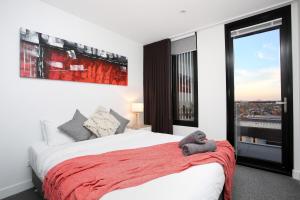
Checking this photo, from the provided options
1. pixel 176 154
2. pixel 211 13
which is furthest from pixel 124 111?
pixel 211 13

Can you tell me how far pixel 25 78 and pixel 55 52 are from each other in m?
0.61

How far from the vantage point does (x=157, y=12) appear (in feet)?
9.44

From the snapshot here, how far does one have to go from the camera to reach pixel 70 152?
1903mm

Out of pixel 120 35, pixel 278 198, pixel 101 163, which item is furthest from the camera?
pixel 120 35

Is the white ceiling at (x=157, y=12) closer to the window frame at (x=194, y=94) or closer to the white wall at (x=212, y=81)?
the white wall at (x=212, y=81)

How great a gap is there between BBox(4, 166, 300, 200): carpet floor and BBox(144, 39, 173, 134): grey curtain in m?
1.80

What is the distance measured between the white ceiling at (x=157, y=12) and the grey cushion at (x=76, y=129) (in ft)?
5.99

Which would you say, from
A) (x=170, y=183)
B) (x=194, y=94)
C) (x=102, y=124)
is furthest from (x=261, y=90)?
(x=102, y=124)

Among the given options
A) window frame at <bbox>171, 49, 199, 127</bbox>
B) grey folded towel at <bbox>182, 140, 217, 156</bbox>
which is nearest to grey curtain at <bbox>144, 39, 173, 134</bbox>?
window frame at <bbox>171, 49, 199, 127</bbox>

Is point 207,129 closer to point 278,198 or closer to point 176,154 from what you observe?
point 278,198

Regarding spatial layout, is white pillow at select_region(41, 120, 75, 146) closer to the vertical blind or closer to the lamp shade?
the lamp shade

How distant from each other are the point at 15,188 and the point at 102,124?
4.58 ft

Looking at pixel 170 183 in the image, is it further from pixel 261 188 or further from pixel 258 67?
pixel 258 67

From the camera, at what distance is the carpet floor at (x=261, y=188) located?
208cm
